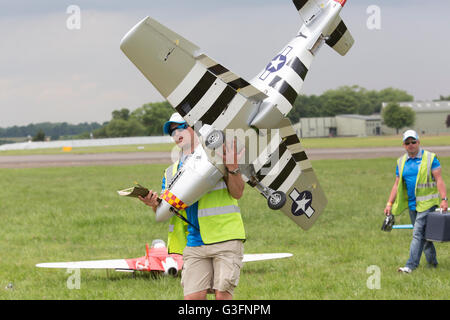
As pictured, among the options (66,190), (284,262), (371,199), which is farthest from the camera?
(66,190)

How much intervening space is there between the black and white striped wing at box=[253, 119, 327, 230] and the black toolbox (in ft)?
11.3

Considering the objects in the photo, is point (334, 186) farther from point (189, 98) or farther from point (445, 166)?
point (189, 98)

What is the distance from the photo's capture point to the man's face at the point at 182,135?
611cm

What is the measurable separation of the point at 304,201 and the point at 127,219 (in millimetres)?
9822

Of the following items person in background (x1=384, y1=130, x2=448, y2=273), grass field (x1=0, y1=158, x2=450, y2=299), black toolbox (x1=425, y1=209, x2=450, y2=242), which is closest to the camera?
grass field (x1=0, y1=158, x2=450, y2=299)

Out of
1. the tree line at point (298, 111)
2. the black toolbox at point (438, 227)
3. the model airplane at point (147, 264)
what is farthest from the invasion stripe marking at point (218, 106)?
the tree line at point (298, 111)

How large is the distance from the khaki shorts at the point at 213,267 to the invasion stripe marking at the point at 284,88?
5.40ft

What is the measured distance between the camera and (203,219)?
19.2 ft

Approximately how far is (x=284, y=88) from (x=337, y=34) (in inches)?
60.6

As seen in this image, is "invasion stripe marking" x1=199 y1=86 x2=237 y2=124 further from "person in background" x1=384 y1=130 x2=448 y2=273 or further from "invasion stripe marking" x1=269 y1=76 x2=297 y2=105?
"person in background" x1=384 y1=130 x2=448 y2=273

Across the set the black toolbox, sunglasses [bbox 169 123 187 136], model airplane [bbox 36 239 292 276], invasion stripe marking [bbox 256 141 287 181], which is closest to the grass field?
model airplane [bbox 36 239 292 276]

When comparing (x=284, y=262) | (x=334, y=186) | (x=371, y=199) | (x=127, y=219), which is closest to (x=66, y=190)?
(x=127, y=219)

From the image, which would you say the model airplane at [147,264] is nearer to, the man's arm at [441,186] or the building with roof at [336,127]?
the man's arm at [441,186]

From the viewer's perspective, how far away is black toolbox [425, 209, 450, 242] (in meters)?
9.07
